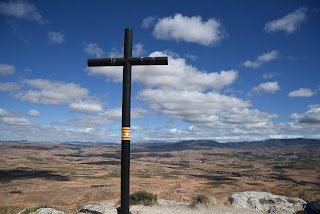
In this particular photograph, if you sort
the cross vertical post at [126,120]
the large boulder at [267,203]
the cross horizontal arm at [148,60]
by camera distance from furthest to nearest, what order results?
the large boulder at [267,203]
the cross horizontal arm at [148,60]
the cross vertical post at [126,120]

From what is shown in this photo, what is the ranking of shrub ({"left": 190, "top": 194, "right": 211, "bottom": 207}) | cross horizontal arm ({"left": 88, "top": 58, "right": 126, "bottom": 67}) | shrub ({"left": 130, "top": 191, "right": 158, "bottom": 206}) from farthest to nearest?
shrub ({"left": 130, "top": 191, "right": 158, "bottom": 206}), shrub ({"left": 190, "top": 194, "right": 211, "bottom": 207}), cross horizontal arm ({"left": 88, "top": 58, "right": 126, "bottom": 67})

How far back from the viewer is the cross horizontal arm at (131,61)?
746 cm

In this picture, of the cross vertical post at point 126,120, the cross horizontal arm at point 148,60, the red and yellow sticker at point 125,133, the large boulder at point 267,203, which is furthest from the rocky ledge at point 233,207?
the cross horizontal arm at point 148,60

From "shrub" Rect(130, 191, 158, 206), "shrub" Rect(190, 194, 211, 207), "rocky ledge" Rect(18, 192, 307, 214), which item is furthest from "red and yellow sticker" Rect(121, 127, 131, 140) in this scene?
"shrub" Rect(190, 194, 211, 207)

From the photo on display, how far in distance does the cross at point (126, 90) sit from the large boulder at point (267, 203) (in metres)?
8.66

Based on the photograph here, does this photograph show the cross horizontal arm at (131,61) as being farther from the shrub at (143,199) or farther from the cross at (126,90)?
the shrub at (143,199)

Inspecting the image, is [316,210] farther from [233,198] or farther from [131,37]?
[131,37]

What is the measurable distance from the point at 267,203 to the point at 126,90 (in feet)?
38.6

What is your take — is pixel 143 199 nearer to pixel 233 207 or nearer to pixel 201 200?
pixel 201 200

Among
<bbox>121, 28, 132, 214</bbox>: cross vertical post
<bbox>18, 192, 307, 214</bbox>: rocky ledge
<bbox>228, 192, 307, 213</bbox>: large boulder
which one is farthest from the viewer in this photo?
<bbox>228, 192, 307, 213</bbox>: large boulder

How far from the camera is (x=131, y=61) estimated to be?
7629 mm

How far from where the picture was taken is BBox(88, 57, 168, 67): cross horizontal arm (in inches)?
294

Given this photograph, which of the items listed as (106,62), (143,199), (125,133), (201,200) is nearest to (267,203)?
(201,200)

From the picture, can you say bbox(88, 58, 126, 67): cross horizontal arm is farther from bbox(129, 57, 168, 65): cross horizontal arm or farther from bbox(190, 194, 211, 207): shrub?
bbox(190, 194, 211, 207): shrub
